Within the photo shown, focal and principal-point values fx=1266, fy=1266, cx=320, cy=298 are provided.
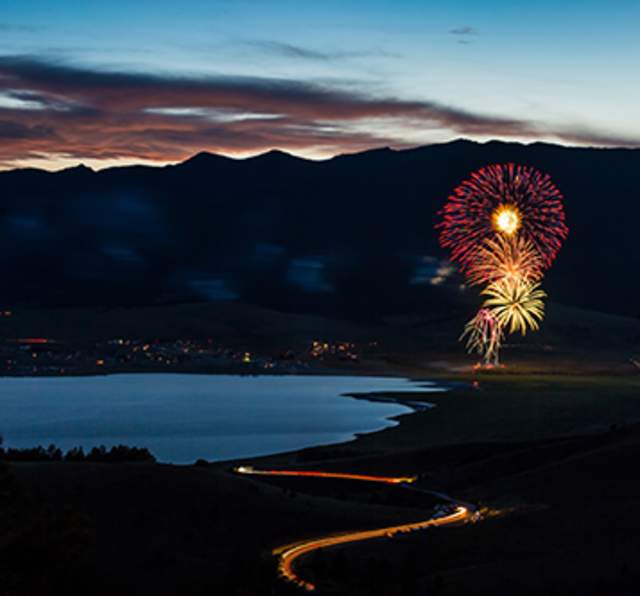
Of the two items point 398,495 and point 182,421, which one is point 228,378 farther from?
point 398,495

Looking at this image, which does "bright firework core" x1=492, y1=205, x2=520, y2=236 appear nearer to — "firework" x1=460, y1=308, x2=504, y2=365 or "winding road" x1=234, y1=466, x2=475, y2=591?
"winding road" x1=234, y1=466, x2=475, y2=591

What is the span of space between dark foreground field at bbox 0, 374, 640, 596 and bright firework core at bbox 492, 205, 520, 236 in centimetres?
2333

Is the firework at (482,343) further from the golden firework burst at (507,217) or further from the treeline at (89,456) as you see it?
the treeline at (89,456)

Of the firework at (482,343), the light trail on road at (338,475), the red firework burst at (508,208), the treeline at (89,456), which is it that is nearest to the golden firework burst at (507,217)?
the red firework burst at (508,208)

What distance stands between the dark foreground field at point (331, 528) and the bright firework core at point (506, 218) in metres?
23.3

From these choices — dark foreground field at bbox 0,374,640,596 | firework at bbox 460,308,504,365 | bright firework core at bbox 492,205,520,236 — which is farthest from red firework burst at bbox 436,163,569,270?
firework at bbox 460,308,504,365

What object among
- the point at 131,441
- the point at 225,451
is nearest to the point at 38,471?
the point at 225,451

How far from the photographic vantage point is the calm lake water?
259 feet

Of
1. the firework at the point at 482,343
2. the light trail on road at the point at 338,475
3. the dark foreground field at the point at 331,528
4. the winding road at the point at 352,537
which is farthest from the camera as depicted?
the firework at the point at 482,343

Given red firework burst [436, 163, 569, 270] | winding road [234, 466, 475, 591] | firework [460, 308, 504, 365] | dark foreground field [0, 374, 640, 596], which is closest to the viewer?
dark foreground field [0, 374, 640, 596]

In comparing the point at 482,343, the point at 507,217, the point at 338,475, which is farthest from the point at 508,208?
the point at 482,343

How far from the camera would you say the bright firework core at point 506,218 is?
2911 inches

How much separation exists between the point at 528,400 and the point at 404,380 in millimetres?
42747

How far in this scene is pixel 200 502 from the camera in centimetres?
3453
